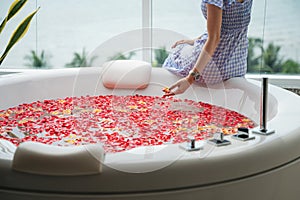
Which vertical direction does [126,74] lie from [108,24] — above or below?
below

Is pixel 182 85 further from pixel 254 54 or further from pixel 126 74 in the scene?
pixel 254 54

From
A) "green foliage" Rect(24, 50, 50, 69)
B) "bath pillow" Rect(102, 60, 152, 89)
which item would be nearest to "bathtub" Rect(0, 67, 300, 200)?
"bath pillow" Rect(102, 60, 152, 89)

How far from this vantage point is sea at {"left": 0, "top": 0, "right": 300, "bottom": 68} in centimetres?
432

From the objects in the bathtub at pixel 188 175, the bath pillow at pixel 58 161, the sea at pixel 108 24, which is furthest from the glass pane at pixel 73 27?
the bath pillow at pixel 58 161

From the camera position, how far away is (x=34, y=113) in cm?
316

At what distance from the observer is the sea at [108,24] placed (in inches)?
170

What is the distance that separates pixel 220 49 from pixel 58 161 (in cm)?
190

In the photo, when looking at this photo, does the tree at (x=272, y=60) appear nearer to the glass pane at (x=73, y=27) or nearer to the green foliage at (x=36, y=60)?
the glass pane at (x=73, y=27)

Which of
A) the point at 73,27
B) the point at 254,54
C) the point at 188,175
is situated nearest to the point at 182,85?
the point at 254,54

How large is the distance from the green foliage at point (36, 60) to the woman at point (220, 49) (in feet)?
6.21

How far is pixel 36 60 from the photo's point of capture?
15.8ft

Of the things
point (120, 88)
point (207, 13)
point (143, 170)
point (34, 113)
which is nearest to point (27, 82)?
point (34, 113)

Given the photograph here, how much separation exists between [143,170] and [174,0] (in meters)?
3.07

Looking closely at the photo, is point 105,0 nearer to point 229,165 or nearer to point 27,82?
point 27,82
